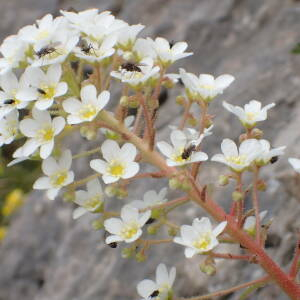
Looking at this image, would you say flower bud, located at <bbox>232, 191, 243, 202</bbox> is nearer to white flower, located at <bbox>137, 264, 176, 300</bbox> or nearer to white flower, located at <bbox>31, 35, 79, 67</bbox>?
white flower, located at <bbox>137, 264, 176, 300</bbox>

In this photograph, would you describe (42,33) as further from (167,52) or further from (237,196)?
(237,196)

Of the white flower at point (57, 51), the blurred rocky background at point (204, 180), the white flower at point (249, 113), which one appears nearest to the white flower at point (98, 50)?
the white flower at point (57, 51)

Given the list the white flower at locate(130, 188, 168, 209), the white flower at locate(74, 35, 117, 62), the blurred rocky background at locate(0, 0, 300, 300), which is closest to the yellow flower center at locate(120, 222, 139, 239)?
the white flower at locate(130, 188, 168, 209)

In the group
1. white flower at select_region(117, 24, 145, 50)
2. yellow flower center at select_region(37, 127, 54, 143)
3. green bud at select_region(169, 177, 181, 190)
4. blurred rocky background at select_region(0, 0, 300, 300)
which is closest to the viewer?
green bud at select_region(169, 177, 181, 190)

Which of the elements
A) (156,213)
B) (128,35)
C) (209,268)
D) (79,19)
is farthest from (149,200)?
(79,19)

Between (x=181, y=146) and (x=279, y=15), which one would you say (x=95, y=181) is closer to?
(x=181, y=146)

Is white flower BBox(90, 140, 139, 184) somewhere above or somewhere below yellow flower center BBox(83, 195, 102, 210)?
above

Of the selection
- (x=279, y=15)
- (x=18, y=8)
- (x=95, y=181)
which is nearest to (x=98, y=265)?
(x=95, y=181)
